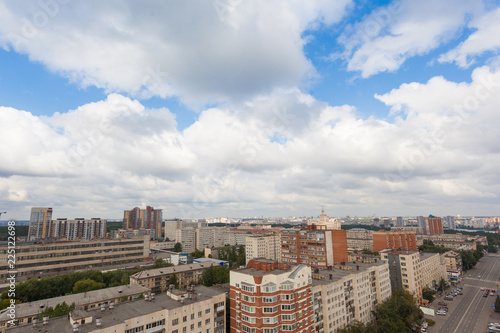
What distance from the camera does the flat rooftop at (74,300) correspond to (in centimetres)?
4784

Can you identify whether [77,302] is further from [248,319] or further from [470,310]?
[470,310]

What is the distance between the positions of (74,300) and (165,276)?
29.9 m

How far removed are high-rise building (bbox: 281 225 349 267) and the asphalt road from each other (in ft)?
95.1

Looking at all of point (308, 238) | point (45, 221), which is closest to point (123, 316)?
point (308, 238)

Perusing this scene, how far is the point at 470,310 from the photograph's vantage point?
241 feet

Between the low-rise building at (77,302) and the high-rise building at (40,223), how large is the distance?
144m

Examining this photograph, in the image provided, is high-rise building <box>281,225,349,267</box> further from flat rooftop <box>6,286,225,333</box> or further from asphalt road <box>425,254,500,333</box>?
flat rooftop <box>6,286,225,333</box>

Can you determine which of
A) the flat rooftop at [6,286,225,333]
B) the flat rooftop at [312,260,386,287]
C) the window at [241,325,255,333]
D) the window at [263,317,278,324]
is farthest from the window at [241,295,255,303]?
the flat rooftop at [312,260,386,287]

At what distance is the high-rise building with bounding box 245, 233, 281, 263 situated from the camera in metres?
131

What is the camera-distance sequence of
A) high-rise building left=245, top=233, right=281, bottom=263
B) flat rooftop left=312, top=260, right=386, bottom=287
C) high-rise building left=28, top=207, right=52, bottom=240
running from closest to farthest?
flat rooftop left=312, top=260, right=386, bottom=287 → high-rise building left=245, top=233, right=281, bottom=263 → high-rise building left=28, top=207, right=52, bottom=240

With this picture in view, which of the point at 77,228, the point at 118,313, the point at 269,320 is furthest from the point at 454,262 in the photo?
the point at 77,228

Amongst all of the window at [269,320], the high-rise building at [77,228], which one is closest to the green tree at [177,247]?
the high-rise building at [77,228]

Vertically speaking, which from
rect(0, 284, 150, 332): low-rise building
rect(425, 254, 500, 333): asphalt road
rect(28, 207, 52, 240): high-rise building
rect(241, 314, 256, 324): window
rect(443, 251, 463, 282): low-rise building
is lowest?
rect(425, 254, 500, 333): asphalt road

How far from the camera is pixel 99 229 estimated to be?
197 meters
